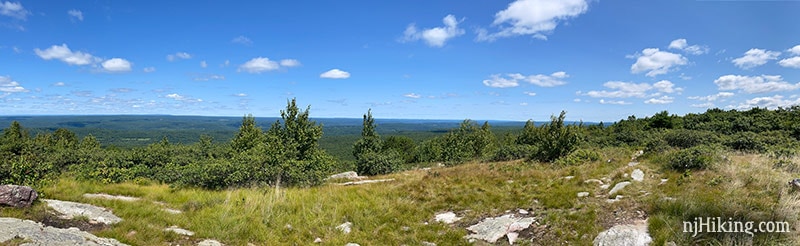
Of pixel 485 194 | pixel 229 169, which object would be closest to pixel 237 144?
pixel 229 169

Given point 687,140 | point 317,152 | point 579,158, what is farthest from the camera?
point 317,152

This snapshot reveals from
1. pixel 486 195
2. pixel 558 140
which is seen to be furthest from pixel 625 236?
pixel 558 140

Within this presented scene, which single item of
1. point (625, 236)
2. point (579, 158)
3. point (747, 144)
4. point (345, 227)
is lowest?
point (345, 227)

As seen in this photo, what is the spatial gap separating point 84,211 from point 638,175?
15848 millimetres

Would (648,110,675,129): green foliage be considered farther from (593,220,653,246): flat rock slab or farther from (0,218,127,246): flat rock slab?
(0,218,127,246): flat rock slab

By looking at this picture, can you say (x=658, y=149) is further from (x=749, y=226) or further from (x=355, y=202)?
(x=355, y=202)

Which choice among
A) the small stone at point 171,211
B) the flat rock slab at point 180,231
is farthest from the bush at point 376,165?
the flat rock slab at point 180,231

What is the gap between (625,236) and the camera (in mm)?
6820

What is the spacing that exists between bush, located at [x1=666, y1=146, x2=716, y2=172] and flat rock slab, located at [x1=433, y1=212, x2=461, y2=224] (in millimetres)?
7958

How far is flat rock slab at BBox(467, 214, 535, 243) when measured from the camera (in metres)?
7.75

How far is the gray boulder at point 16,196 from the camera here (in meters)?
7.80

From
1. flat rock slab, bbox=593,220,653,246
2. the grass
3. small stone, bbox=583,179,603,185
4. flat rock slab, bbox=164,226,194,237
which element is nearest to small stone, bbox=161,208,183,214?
the grass

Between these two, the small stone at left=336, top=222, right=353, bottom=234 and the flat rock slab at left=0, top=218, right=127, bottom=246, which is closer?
the flat rock slab at left=0, top=218, right=127, bottom=246

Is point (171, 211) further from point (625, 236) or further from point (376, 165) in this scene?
point (376, 165)
